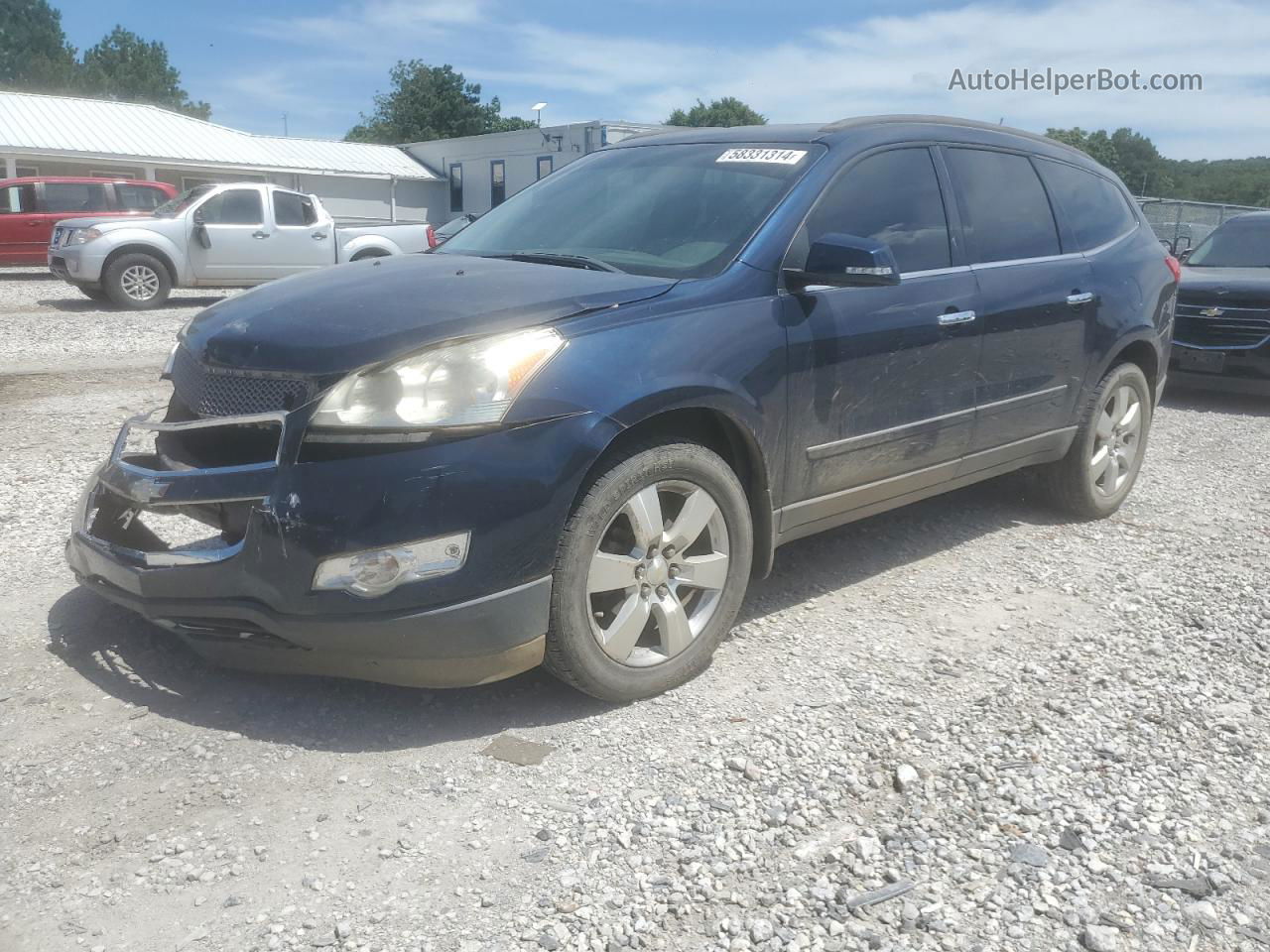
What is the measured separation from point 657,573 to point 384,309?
1.11 metres

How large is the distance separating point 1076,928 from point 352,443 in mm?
2053

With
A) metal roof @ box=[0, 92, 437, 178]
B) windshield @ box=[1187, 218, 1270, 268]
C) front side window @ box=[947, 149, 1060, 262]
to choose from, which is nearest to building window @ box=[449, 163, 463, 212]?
metal roof @ box=[0, 92, 437, 178]

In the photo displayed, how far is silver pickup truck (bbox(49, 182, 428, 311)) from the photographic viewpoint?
14758mm

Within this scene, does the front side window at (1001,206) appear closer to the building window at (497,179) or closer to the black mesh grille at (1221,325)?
the black mesh grille at (1221,325)

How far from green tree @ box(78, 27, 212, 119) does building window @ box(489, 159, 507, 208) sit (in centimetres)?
6719

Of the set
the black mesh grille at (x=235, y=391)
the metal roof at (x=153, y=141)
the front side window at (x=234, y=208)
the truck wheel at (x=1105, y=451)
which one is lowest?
the truck wheel at (x=1105, y=451)

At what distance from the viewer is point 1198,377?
31.6 feet

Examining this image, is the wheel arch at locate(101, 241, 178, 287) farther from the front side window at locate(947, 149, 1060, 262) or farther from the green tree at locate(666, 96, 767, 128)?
the green tree at locate(666, 96, 767, 128)

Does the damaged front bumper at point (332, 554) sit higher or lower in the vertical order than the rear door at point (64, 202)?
lower

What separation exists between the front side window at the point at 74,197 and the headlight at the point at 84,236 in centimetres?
515

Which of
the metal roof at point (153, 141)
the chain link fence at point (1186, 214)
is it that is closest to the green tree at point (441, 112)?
the metal roof at point (153, 141)

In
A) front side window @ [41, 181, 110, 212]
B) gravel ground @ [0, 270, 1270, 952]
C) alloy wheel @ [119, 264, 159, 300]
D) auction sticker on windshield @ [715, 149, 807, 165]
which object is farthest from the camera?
front side window @ [41, 181, 110, 212]

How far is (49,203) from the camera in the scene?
19.6 meters

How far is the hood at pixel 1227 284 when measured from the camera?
931 centimetres
